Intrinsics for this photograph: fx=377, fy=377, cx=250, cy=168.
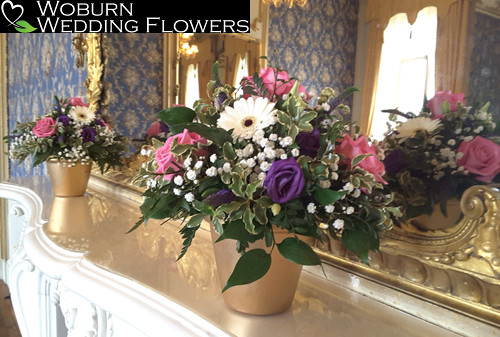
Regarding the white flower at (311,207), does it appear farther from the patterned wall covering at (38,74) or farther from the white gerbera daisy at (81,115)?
the patterned wall covering at (38,74)

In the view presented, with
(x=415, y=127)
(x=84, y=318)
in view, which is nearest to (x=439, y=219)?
(x=415, y=127)

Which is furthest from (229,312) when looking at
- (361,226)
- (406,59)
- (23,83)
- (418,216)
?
(23,83)

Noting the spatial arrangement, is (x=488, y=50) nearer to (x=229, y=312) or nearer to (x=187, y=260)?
(x=229, y=312)

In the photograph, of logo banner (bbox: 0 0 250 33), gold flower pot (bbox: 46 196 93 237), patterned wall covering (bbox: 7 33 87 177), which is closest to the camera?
gold flower pot (bbox: 46 196 93 237)

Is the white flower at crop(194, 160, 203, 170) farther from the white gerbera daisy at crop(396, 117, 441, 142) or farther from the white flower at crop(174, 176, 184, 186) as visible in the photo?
the white gerbera daisy at crop(396, 117, 441, 142)

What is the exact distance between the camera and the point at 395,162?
745 mm

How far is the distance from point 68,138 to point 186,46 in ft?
2.05

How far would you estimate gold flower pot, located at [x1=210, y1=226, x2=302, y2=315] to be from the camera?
0.59 m

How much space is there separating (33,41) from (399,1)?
3.34m

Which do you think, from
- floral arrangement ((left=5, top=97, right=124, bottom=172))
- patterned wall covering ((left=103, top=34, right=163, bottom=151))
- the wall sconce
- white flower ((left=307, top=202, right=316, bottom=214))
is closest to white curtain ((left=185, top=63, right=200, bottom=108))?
the wall sconce

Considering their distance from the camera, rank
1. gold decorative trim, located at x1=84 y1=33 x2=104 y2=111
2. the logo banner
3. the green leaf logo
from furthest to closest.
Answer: the green leaf logo, gold decorative trim, located at x1=84 y1=33 x2=104 y2=111, the logo banner

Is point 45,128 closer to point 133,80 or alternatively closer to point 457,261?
point 133,80

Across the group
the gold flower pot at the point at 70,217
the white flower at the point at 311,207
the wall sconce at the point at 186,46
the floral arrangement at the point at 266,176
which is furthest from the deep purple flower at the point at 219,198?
the wall sconce at the point at 186,46

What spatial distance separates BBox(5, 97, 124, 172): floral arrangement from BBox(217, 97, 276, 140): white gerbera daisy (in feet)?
3.88
